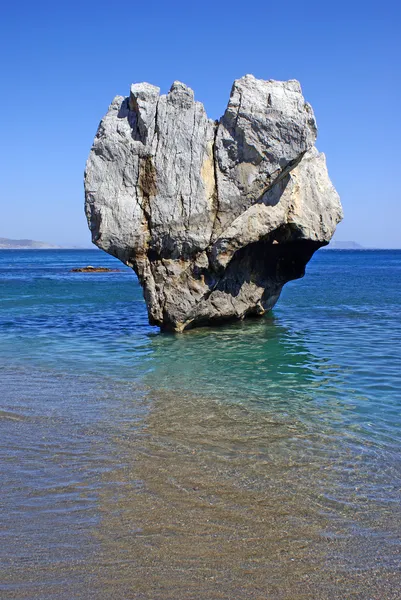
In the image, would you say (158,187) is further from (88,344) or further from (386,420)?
(386,420)

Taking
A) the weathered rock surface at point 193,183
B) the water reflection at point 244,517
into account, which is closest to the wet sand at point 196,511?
the water reflection at point 244,517

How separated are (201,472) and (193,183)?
10.7 m

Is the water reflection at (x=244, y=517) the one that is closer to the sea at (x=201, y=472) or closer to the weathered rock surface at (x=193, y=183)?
the sea at (x=201, y=472)

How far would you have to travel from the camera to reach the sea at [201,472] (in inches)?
219

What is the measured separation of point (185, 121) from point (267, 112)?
244 cm

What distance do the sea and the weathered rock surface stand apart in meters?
2.83

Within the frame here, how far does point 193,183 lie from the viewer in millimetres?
17000

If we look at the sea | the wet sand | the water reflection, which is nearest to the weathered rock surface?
the sea

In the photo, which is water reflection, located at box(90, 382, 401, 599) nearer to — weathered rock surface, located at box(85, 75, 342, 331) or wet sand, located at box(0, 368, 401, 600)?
wet sand, located at box(0, 368, 401, 600)

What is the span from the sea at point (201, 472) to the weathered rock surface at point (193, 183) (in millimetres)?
2833

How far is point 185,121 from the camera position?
56.2ft

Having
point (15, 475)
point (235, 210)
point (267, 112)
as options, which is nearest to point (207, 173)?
point (235, 210)

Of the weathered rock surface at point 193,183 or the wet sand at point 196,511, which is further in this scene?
the weathered rock surface at point 193,183

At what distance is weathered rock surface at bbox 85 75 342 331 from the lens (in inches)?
649
